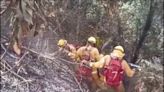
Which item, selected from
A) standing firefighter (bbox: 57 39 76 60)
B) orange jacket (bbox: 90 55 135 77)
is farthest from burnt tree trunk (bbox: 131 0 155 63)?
standing firefighter (bbox: 57 39 76 60)

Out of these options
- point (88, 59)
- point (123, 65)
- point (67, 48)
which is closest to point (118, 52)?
point (123, 65)

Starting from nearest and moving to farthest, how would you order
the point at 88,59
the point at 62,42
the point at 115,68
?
Answer: the point at 115,68
the point at 88,59
the point at 62,42

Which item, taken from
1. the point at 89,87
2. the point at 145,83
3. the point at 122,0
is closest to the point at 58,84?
the point at 89,87

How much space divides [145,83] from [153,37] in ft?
1.61

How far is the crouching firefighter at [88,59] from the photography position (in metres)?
2.81

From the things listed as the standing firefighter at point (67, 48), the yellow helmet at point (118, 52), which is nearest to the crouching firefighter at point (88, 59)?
the standing firefighter at point (67, 48)

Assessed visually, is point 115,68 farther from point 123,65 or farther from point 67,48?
point 67,48

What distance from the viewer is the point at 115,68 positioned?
104 inches

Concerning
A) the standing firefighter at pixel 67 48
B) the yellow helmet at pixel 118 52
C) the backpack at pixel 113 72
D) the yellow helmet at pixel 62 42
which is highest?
the yellow helmet at pixel 62 42

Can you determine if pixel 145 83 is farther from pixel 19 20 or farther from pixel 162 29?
pixel 19 20

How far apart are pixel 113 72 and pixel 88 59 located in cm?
26

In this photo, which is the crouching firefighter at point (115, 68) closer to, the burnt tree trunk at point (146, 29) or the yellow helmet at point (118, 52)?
the yellow helmet at point (118, 52)

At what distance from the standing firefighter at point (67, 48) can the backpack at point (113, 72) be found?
311mm

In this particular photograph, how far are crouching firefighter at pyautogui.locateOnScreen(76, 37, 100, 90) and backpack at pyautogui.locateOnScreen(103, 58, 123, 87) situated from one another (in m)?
0.12
